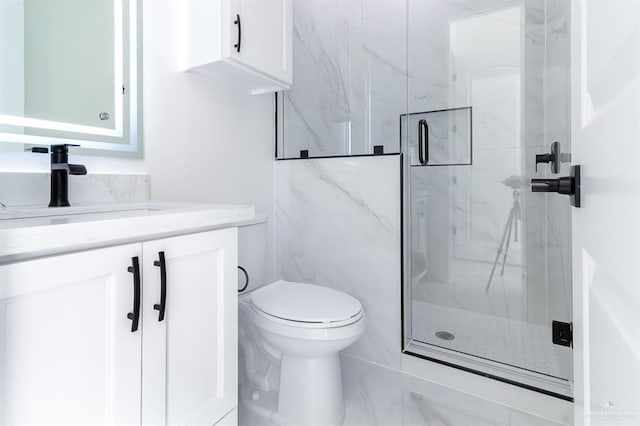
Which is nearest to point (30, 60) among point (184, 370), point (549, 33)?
point (184, 370)

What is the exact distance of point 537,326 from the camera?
6.33ft

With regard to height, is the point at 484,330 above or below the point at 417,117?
below

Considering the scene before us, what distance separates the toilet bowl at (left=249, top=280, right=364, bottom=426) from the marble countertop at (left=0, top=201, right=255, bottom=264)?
1.65 ft

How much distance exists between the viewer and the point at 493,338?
6.03 ft

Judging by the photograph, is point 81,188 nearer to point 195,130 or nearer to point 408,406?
point 195,130

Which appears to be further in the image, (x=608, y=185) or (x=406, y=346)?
(x=406, y=346)

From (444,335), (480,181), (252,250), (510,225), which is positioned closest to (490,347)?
(444,335)

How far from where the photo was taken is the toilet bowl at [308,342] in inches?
50.0

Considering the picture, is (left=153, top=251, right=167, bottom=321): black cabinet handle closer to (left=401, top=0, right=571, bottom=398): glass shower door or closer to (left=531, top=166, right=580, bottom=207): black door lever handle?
(left=531, top=166, right=580, bottom=207): black door lever handle

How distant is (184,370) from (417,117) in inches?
66.8

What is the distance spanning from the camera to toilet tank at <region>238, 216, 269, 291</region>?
1.53 metres

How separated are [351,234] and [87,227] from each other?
4.59 feet

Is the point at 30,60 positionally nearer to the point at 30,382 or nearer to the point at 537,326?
the point at 30,382

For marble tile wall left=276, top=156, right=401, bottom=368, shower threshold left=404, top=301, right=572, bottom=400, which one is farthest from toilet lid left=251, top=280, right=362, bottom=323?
shower threshold left=404, top=301, right=572, bottom=400
